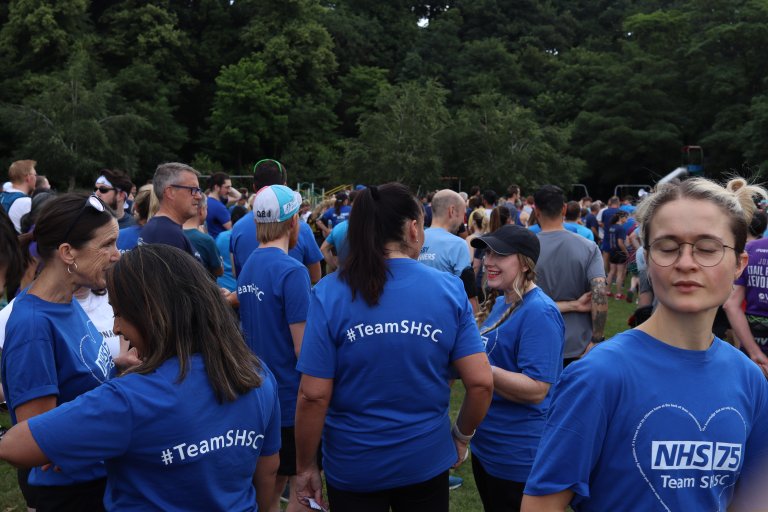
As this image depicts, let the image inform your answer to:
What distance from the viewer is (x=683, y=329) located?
1812 millimetres

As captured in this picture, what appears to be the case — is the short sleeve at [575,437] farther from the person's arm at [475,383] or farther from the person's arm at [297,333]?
the person's arm at [297,333]

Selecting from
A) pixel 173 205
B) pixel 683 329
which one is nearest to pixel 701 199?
pixel 683 329

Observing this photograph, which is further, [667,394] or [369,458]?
[369,458]

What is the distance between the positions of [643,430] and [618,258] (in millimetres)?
12926

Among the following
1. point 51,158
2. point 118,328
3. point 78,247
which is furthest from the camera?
point 51,158

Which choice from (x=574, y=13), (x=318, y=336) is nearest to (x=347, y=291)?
(x=318, y=336)

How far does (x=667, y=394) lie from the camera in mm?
1781

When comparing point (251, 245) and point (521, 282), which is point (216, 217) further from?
point (521, 282)

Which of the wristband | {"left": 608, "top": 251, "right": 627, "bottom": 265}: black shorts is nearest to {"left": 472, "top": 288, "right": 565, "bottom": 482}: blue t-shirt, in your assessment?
the wristband

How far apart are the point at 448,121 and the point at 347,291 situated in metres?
39.0

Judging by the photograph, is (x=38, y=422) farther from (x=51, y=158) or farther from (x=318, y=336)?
(x=51, y=158)

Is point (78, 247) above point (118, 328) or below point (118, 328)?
above

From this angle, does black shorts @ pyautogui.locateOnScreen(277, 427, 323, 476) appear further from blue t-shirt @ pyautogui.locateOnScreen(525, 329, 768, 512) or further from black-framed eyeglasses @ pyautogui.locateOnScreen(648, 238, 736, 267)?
black-framed eyeglasses @ pyautogui.locateOnScreen(648, 238, 736, 267)

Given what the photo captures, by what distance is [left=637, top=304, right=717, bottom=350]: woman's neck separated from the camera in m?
1.81
